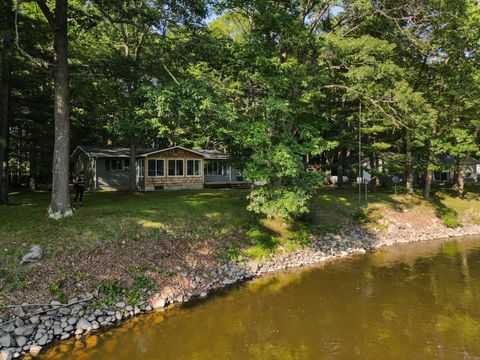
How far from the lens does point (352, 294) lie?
12.2 meters

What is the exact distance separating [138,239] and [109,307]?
3435 mm

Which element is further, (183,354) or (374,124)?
(374,124)

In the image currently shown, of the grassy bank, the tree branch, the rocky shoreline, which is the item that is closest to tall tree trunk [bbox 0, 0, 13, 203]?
the tree branch

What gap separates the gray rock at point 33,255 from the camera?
1120 cm

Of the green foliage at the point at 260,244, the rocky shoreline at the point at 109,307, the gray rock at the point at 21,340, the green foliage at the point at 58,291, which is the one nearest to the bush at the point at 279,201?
the green foliage at the point at 260,244

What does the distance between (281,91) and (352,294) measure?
874 centimetres

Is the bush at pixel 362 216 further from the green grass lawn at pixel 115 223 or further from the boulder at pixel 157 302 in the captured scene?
the boulder at pixel 157 302

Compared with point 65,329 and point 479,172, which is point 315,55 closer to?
point 65,329

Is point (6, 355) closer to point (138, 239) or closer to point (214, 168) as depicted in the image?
point (138, 239)

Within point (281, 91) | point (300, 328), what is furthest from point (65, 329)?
point (281, 91)

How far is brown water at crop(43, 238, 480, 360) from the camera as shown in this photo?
8.66 m

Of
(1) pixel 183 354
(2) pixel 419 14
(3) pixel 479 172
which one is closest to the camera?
(1) pixel 183 354

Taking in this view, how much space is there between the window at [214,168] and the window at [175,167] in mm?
3878

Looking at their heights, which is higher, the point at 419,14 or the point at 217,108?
the point at 419,14
